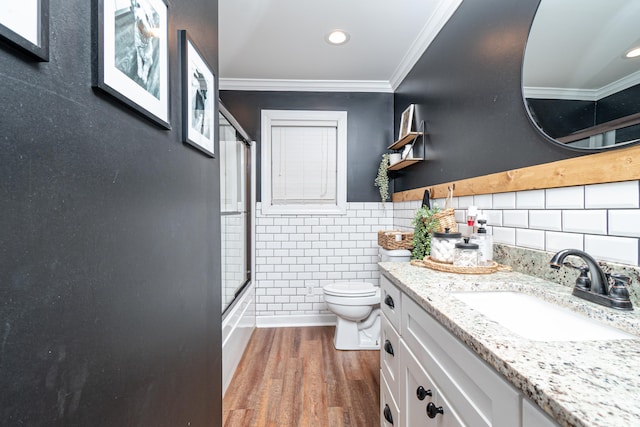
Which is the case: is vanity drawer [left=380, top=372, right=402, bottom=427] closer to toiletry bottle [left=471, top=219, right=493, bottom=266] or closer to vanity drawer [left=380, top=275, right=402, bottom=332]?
vanity drawer [left=380, top=275, right=402, bottom=332]

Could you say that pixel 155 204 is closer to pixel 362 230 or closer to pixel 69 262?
pixel 69 262

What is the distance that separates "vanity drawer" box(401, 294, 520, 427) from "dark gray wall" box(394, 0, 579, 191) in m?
0.80

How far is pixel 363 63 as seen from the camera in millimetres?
2654

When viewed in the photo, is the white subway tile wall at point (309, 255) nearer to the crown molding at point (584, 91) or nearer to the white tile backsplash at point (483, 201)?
the white tile backsplash at point (483, 201)

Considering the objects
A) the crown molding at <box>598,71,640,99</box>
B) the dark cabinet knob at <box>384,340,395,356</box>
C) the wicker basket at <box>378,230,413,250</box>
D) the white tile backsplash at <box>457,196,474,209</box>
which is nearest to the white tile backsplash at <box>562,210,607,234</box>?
the crown molding at <box>598,71,640,99</box>

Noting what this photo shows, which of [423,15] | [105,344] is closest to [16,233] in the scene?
[105,344]

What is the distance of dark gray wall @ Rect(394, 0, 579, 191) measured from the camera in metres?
1.27

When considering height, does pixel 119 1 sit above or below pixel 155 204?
above

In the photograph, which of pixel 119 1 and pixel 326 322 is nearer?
pixel 119 1

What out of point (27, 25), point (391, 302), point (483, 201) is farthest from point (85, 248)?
point (483, 201)

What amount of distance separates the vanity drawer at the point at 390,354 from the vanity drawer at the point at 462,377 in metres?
0.21

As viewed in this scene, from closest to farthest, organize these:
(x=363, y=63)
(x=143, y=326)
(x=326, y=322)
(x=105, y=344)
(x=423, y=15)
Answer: (x=105, y=344)
(x=143, y=326)
(x=423, y=15)
(x=363, y=63)
(x=326, y=322)

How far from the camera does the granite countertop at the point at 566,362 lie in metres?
0.40

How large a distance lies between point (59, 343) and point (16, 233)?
0.20 meters
